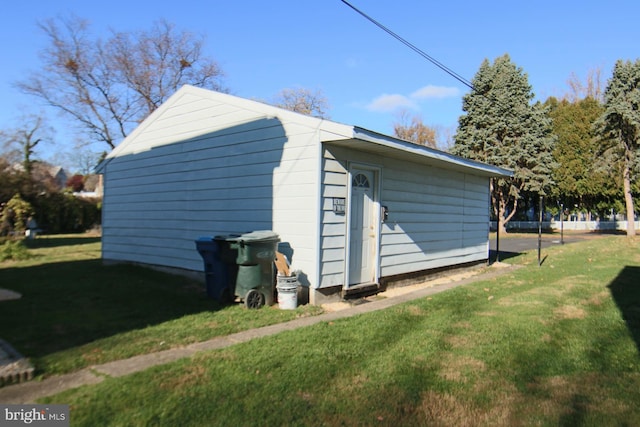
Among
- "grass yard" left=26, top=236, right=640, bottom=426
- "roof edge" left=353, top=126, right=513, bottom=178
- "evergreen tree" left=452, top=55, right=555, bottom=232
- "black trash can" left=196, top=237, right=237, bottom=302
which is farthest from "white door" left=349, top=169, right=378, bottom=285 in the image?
"evergreen tree" left=452, top=55, right=555, bottom=232

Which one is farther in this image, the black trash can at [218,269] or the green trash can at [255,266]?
the black trash can at [218,269]

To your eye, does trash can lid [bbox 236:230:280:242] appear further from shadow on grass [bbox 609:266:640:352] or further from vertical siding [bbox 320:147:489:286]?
shadow on grass [bbox 609:266:640:352]

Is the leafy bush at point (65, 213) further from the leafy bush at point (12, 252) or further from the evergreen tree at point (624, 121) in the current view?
the evergreen tree at point (624, 121)

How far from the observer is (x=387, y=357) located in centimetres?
461

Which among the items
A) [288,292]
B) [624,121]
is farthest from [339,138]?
[624,121]

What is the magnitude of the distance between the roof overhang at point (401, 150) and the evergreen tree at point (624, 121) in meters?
17.0

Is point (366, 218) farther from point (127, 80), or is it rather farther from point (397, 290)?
point (127, 80)

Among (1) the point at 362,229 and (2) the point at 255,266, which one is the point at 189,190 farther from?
(1) the point at 362,229

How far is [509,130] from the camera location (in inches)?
1113

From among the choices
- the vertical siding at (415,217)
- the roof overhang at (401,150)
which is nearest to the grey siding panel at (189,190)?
the vertical siding at (415,217)

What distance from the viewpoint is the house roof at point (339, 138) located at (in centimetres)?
684

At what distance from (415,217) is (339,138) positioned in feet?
11.2

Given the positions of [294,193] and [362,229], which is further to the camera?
[362,229]

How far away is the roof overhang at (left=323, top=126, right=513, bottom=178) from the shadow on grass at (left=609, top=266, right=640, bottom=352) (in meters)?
3.85
